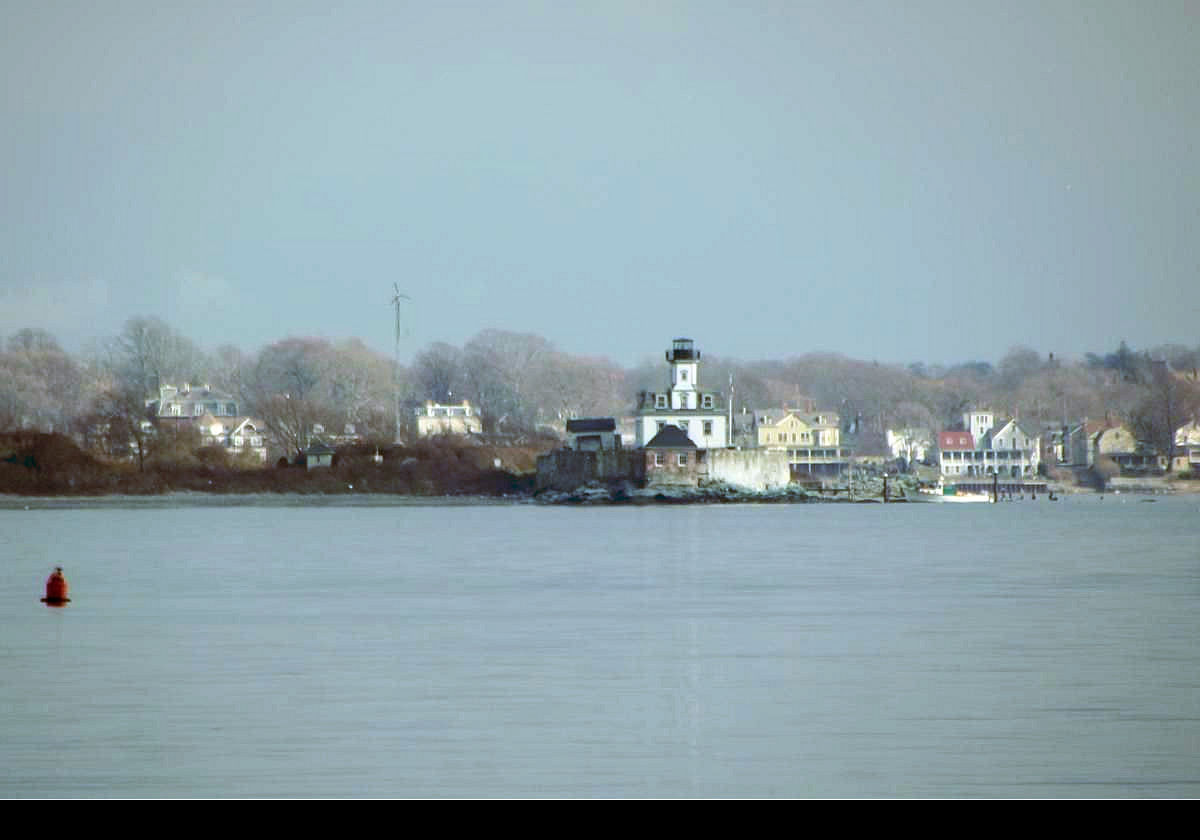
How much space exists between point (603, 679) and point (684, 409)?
69481 millimetres

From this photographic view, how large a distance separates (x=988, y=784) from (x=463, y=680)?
6605 millimetres

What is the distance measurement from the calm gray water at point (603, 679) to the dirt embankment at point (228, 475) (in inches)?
2135

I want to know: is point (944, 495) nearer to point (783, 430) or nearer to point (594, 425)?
point (783, 430)

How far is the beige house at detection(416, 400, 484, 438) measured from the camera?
386ft

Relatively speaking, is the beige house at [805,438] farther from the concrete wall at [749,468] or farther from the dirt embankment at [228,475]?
the dirt embankment at [228,475]

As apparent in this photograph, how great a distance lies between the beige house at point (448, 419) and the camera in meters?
118

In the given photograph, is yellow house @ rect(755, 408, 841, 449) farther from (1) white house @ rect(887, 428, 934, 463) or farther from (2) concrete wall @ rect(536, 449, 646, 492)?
(2) concrete wall @ rect(536, 449, 646, 492)

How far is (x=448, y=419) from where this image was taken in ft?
392

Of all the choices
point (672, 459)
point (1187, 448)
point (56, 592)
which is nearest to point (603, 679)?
point (56, 592)

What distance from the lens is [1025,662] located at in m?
18.6

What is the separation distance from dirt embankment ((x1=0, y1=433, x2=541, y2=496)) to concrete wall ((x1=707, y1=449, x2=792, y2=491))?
41.8ft

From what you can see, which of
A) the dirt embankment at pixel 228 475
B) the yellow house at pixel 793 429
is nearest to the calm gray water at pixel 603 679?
the dirt embankment at pixel 228 475

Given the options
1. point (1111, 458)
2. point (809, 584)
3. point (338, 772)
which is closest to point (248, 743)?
point (338, 772)

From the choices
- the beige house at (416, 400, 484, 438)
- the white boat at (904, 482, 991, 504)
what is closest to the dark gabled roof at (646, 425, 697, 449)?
the white boat at (904, 482, 991, 504)
